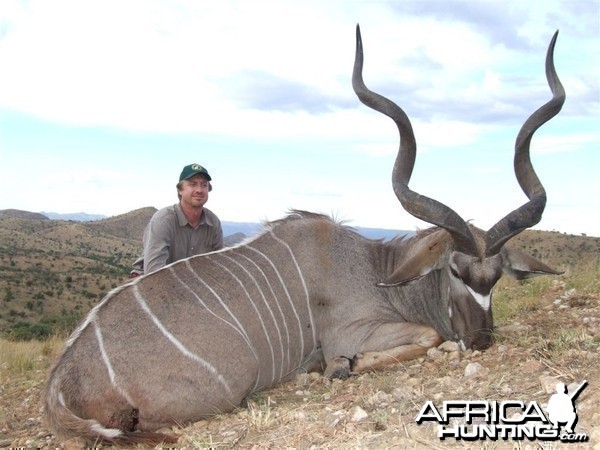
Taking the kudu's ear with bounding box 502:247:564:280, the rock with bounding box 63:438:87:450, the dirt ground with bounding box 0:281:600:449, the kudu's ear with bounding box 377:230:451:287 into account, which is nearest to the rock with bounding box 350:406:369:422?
the dirt ground with bounding box 0:281:600:449

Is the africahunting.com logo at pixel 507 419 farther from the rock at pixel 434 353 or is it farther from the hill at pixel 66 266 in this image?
the hill at pixel 66 266

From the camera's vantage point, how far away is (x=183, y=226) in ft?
19.5

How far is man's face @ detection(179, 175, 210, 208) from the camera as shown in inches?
229

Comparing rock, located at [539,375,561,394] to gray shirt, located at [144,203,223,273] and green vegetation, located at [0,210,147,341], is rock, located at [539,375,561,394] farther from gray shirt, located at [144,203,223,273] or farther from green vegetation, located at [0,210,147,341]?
green vegetation, located at [0,210,147,341]

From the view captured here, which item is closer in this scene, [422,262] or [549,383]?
[549,383]

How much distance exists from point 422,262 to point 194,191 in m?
2.13

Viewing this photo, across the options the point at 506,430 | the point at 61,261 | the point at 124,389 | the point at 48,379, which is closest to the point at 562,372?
the point at 506,430

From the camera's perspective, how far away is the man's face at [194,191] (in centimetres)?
582

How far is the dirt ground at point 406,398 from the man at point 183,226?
1.56 m

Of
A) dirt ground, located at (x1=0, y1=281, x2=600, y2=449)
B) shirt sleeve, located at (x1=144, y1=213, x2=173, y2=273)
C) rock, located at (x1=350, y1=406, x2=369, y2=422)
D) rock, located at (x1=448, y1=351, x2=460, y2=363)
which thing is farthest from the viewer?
shirt sleeve, located at (x1=144, y1=213, x2=173, y2=273)

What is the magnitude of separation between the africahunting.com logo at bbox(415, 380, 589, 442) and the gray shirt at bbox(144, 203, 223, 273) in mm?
3170

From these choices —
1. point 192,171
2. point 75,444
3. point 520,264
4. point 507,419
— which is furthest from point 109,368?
point 520,264

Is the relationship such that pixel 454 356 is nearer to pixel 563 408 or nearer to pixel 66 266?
pixel 563 408

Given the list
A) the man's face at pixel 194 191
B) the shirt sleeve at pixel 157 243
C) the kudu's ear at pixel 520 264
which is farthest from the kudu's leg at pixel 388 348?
the man's face at pixel 194 191
